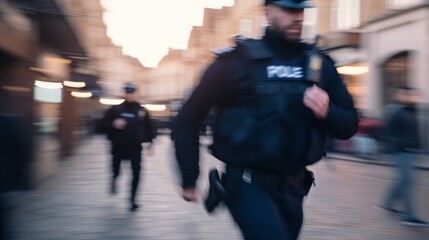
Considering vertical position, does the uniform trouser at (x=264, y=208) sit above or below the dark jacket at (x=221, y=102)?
below

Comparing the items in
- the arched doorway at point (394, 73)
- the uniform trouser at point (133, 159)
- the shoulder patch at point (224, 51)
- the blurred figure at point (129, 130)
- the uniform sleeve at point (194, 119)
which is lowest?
the uniform trouser at point (133, 159)

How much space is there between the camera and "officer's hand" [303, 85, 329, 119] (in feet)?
8.43

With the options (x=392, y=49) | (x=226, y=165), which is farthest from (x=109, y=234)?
(x=392, y=49)

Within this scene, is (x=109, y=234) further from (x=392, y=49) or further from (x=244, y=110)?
(x=392, y=49)

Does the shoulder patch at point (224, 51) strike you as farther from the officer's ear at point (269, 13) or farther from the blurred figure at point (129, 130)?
the blurred figure at point (129, 130)

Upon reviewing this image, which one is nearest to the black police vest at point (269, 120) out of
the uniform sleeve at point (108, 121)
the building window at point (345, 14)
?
the uniform sleeve at point (108, 121)

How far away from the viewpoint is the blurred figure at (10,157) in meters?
4.09

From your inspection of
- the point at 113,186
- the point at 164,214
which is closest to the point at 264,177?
the point at 164,214

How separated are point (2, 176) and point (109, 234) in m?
2.23

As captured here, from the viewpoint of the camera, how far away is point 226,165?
285 centimetres

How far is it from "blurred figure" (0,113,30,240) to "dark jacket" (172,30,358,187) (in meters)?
1.73

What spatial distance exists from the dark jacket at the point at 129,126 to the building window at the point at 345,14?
19.0 m

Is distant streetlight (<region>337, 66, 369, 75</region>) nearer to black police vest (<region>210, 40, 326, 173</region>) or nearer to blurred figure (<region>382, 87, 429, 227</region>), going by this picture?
blurred figure (<region>382, 87, 429, 227</region>)

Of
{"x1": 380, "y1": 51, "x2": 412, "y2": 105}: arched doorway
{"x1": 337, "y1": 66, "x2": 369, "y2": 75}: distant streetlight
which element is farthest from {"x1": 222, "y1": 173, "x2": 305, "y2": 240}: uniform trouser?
{"x1": 337, "y1": 66, "x2": 369, "y2": 75}: distant streetlight
